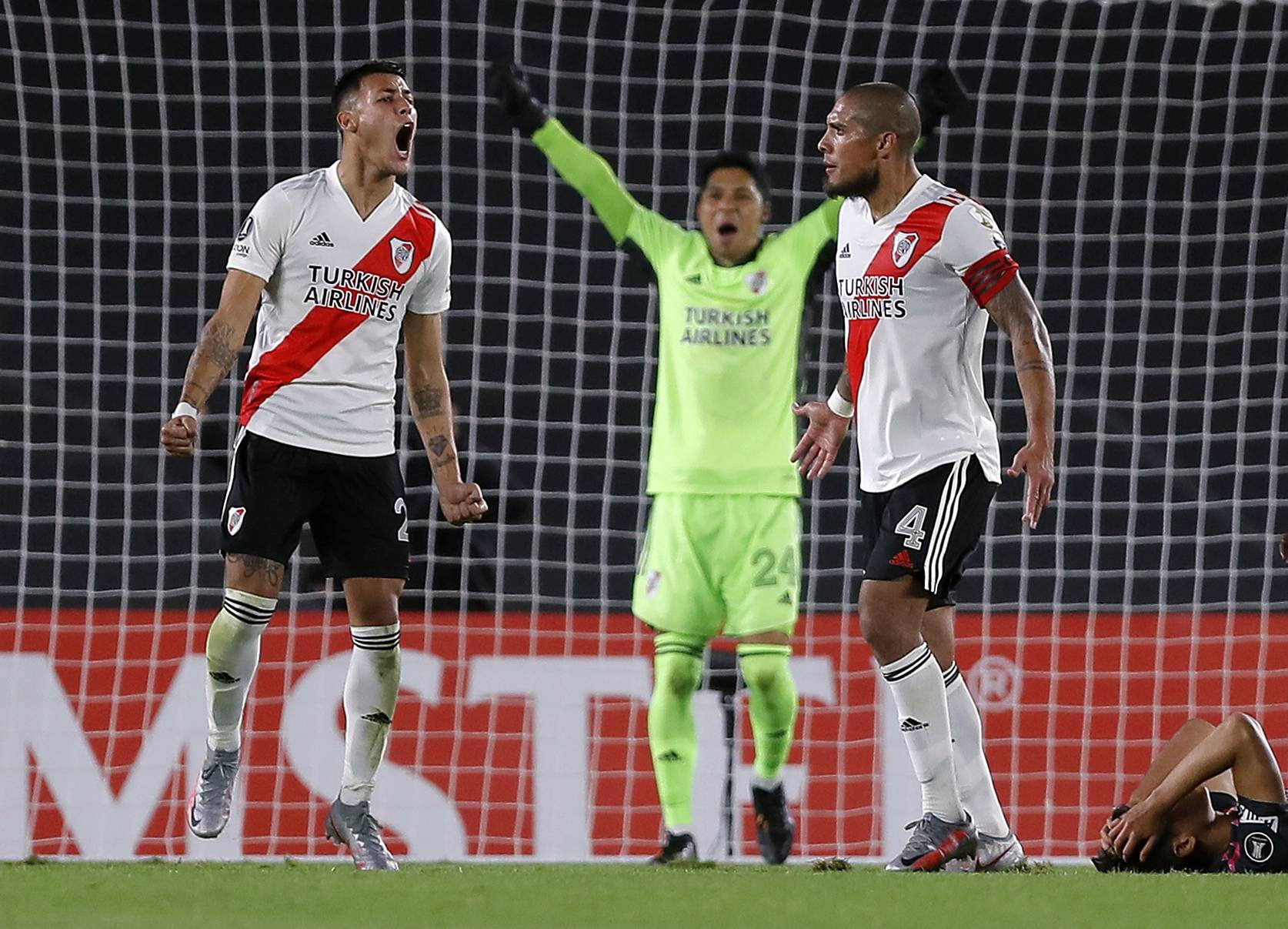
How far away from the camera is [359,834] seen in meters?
4.67

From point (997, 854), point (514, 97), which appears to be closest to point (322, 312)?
point (514, 97)

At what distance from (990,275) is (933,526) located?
1.82ft

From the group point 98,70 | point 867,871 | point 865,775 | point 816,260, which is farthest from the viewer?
point 98,70

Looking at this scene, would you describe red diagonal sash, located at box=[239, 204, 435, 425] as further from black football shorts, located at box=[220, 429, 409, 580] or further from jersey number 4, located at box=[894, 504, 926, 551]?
jersey number 4, located at box=[894, 504, 926, 551]

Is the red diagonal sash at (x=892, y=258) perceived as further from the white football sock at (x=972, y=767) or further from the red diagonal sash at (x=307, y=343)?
the red diagonal sash at (x=307, y=343)

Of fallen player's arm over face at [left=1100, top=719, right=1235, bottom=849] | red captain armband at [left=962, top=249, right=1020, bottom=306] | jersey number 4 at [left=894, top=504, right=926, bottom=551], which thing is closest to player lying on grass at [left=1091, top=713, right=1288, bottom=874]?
fallen player's arm over face at [left=1100, top=719, right=1235, bottom=849]

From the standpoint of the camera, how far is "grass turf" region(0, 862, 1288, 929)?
3.16 meters

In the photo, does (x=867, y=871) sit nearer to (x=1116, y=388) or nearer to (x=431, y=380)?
(x=431, y=380)

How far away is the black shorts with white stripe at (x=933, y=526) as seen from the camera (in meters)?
4.22

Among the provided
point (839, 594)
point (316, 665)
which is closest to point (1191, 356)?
point (839, 594)

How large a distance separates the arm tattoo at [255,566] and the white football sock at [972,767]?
1.60 metres

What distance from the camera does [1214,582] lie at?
826 centimetres

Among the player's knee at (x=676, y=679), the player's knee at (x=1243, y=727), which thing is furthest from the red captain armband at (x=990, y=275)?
the player's knee at (x=676, y=679)

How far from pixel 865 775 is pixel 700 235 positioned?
210 centimetres
